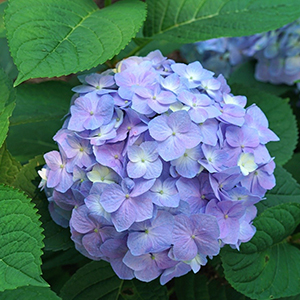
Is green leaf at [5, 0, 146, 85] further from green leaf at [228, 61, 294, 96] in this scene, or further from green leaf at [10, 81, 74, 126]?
green leaf at [228, 61, 294, 96]

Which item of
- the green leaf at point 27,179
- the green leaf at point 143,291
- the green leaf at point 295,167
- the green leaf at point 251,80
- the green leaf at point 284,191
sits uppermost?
the green leaf at point 27,179

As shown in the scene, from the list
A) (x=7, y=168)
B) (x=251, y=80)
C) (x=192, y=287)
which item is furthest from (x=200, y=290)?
(x=251, y=80)

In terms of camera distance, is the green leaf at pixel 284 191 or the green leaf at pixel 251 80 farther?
the green leaf at pixel 251 80

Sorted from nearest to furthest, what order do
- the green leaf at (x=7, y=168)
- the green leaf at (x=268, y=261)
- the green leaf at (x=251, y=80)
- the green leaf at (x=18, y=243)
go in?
the green leaf at (x=18, y=243)
the green leaf at (x=268, y=261)
the green leaf at (x=7, y=168)
the green leaf at (x=251, y=80)

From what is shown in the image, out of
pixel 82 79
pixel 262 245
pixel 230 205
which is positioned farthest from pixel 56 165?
pixel 262 245

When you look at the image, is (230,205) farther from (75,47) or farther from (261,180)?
(75,47)

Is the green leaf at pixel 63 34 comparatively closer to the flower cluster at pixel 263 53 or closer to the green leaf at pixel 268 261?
the green leaf at pixel 268 261

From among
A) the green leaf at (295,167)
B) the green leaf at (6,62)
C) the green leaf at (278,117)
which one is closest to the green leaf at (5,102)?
the green leaf at (6,62)
